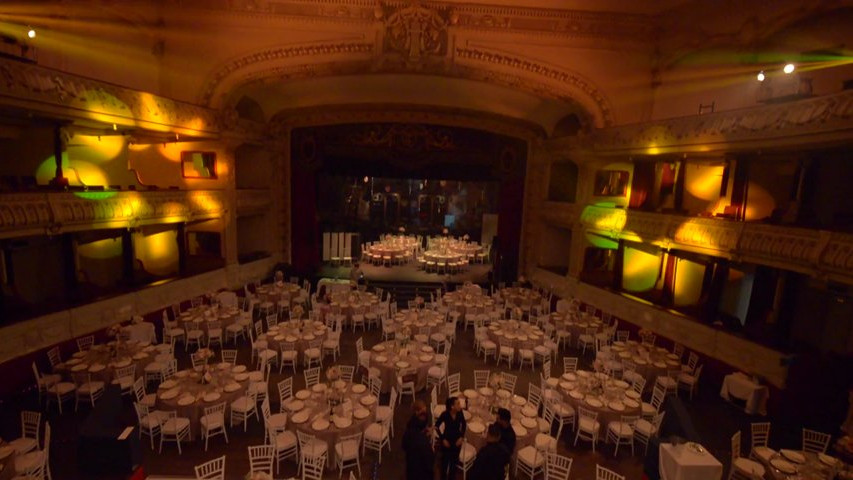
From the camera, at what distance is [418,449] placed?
5.98m

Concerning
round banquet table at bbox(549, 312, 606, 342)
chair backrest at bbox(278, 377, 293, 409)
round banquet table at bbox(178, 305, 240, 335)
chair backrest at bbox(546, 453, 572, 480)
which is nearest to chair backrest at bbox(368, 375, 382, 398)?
chair backrest at bbox(278, 377, 293, 409)

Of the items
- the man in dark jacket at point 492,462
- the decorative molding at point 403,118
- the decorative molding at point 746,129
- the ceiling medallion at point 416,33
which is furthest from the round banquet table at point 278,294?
the decorative molding at point 746,129

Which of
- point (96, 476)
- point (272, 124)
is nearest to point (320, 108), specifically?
point (272, 124)

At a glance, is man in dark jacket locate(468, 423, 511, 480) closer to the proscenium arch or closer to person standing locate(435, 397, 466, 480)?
person standing locate(435, 397, 466, 480)

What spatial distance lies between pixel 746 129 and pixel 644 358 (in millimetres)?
6044

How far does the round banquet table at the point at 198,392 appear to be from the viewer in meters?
8.25

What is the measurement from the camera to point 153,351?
10617mm

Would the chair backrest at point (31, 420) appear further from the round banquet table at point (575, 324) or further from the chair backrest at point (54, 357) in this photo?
the round banquet table at point (575, 324)

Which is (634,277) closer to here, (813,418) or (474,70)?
(813,418)

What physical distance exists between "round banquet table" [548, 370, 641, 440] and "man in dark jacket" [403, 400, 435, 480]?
4124 millimetres

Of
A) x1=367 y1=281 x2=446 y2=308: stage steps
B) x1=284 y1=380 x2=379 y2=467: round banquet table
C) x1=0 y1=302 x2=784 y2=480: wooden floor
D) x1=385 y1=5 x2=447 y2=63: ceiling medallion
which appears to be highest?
x1=385 y1=5 x2=447 y2=63: ceiling medallion

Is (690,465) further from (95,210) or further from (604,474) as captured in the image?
(95,210)

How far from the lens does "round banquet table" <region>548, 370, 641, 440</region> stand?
867 centimetres

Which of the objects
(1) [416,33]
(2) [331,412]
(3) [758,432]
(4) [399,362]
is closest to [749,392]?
(3) [758,432]
